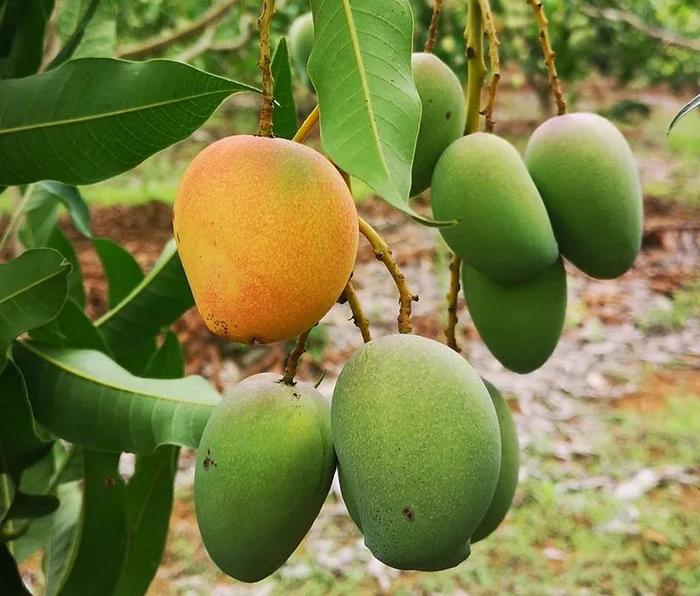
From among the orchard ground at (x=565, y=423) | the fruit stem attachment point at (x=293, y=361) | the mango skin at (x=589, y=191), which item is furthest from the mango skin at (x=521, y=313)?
the orchard ground at (x=565, y=423)

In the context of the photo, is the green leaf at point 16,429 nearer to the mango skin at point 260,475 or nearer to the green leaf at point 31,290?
the green leaf at point 31,290

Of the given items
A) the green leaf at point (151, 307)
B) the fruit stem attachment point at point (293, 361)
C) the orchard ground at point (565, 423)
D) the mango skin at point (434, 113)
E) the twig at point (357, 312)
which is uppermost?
the mango skin at point (434, 113)

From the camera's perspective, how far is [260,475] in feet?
2.12

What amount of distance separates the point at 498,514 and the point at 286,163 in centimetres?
42

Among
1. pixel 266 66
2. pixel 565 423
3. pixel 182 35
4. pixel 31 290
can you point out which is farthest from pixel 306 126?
pixel 565 423

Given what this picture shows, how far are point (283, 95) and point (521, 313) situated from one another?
353mm

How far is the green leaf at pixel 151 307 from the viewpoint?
1.06 metres

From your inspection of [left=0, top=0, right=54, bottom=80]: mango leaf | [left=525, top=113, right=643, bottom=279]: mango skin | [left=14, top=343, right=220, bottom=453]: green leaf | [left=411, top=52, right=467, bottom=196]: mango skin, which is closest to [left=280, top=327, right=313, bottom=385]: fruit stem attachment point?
[left=14, top=343, right=220, bottom=453]: green leaf

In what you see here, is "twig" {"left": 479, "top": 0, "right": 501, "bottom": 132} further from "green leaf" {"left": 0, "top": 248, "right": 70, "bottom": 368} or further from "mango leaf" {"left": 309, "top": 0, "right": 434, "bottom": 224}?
"green leaf" {"left": 0, "top": 248, "right": 70, "bottom": 368}

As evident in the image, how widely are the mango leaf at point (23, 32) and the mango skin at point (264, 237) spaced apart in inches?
16.6

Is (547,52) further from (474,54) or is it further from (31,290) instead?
(31,290)

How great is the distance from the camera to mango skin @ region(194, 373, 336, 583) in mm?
648

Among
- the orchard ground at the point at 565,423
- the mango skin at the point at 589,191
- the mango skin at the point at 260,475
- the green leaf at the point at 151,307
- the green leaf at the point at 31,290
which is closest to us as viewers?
the mango skin at the point at 260,475

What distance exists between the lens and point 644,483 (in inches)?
108
